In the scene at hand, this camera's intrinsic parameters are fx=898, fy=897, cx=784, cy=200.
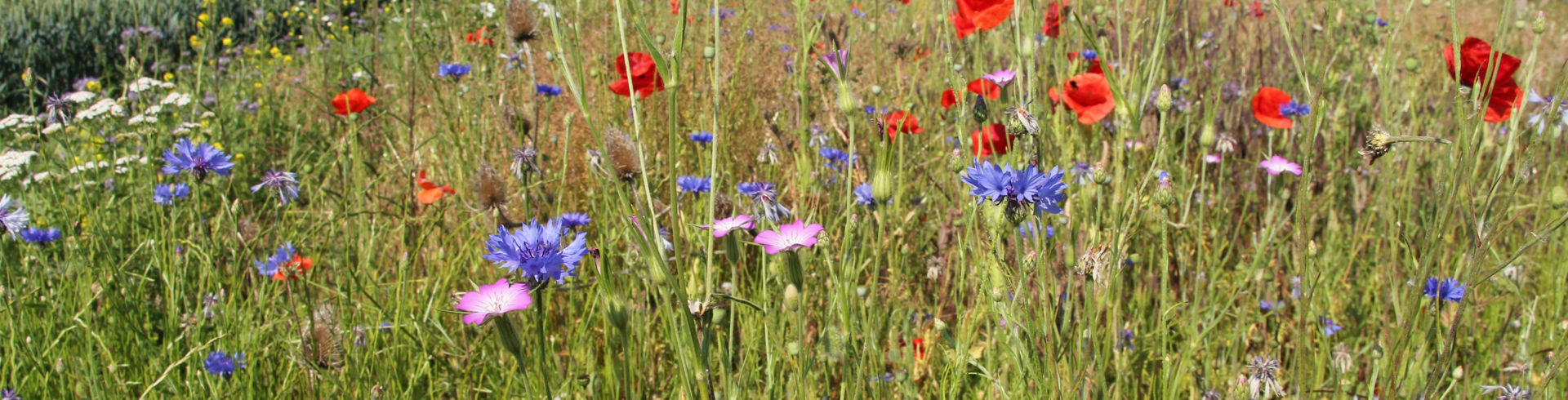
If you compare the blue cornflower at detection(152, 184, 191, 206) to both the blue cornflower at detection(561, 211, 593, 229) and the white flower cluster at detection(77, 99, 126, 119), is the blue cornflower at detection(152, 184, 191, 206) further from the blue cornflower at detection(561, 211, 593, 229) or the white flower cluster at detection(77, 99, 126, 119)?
the blue cornflower at detection(561, 211, 593, 229)

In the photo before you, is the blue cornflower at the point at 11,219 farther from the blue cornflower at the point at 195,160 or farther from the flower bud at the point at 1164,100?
the flower bud at the point at 1164,100

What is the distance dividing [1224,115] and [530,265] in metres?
2.59

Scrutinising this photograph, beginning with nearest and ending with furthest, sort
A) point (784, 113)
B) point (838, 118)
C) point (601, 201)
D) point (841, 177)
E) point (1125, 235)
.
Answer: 1. point (1125, 235)
2. point (841, 177)
3. point (601, 201)
4. point (838, 118)
5. point (784, 113)

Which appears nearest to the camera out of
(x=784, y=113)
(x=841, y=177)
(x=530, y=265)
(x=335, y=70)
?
(x=530, y=265)

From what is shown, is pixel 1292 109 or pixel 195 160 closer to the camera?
pixel 195 160

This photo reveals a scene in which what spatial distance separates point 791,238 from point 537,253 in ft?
1.01

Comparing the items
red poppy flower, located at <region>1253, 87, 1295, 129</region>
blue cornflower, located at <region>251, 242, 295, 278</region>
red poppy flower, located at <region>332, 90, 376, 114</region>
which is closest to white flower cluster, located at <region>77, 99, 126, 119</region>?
red poppy flower, located at <region>332, 90, 376, 114</region>

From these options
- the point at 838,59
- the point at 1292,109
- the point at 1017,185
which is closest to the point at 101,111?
the point at 838,59

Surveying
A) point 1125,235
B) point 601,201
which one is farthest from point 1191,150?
point 1125,235

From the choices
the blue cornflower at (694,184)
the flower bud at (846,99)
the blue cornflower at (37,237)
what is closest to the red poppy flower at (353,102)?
the blue cornflower at (37,237)

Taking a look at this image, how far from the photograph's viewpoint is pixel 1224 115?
2803mm

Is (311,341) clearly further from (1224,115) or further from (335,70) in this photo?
(335,70)

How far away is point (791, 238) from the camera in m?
1.03

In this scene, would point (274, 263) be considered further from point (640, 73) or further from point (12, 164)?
point (12, 164)
